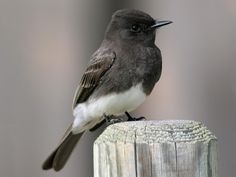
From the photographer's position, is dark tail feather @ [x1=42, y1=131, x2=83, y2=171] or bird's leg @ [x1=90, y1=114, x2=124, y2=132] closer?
dark tail feather @ [x1=42, y1=131, x2=83, y2=171]

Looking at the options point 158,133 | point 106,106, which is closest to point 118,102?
point 106,106

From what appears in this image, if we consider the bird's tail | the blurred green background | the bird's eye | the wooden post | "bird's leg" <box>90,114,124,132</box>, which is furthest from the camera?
the blurred green background

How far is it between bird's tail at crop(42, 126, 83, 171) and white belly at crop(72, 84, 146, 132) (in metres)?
0.06

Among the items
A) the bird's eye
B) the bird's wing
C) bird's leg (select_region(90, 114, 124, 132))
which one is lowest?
bird's leg (select_region(90, 114, 124, 132))

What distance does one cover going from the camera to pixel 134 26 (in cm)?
441

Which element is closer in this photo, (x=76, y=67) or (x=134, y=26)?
(x=134, y=26)

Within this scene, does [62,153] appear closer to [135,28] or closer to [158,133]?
[135,28]

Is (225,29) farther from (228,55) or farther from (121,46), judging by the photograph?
(121,46)

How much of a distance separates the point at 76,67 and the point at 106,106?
1.16 m

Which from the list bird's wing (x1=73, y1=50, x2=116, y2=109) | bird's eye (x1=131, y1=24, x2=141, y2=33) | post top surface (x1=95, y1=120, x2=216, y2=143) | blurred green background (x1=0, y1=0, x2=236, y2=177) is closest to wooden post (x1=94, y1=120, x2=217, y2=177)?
post top surface (x1=95, y1=120, x2=216, y2=143)

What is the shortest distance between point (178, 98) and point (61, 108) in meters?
0.86

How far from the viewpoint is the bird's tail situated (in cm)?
415

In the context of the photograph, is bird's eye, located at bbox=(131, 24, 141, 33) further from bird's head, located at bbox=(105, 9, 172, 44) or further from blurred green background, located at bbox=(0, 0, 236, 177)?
blurred green background, located at bbox=(0, 0, 236, 177)

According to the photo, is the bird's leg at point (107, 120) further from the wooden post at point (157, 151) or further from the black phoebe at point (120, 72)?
the wooden post at point (157, 151)
